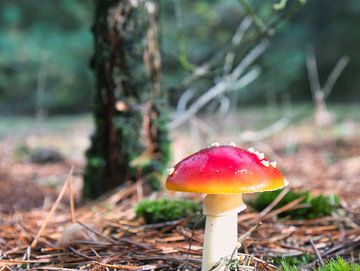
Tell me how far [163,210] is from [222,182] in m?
0.77

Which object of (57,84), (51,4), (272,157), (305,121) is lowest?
(272,157)

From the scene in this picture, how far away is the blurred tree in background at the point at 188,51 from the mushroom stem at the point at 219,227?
729cm

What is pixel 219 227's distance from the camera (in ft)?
4.68

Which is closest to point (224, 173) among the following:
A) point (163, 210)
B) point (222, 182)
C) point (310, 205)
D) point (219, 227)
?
point (222, 182)

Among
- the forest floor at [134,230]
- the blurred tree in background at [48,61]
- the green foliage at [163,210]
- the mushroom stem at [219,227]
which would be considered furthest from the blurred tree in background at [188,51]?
the mushroom stem at [219,227]

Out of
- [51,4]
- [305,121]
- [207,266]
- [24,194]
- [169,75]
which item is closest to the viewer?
[207,266]

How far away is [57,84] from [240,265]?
28.8 ft

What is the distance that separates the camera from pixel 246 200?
2379 millimetres

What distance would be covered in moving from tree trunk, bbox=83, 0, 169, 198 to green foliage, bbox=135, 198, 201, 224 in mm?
527

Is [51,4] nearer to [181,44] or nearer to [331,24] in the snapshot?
[331,24]

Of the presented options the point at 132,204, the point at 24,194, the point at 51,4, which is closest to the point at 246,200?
the point at 132,204

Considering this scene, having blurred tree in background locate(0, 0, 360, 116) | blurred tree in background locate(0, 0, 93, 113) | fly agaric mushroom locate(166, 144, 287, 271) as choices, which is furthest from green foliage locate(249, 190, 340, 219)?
blurred tree in background locate(0, 0, 93, 113)

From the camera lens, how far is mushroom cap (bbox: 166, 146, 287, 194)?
1.24 metres

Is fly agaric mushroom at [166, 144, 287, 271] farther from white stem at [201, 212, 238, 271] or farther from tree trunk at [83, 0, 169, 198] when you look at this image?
tree trunk at [83, 0, 169, 198]
